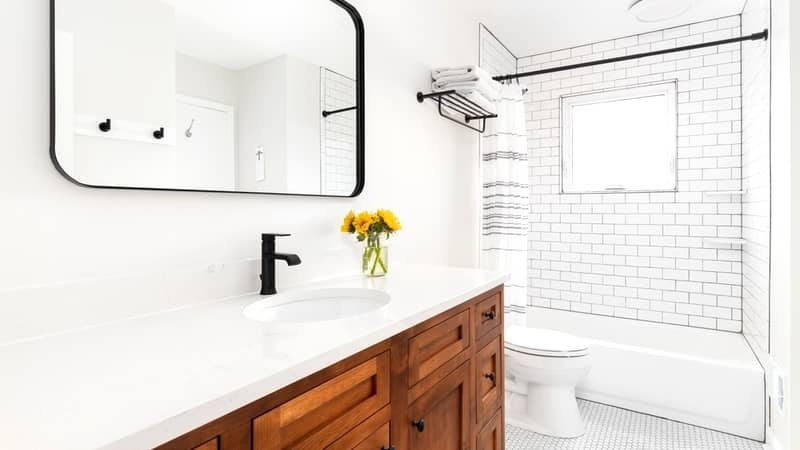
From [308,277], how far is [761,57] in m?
2.62

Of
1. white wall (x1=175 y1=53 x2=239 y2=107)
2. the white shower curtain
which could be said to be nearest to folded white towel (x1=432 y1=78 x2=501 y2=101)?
the white shower curtain

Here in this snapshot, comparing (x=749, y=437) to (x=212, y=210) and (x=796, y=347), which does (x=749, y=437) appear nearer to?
(x=796, y=347)

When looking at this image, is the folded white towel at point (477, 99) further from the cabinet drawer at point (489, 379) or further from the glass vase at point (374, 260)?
the cabinet drawer at point (489, 379)

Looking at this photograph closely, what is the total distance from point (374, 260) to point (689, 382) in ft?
6.15

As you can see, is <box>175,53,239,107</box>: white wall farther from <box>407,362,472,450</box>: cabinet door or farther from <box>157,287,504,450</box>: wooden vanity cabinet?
<box>407,362,472,450</box>: cabinet door

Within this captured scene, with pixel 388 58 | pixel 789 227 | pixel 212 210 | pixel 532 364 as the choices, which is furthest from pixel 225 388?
pixel 789 227

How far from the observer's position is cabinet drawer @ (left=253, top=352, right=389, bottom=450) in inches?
25.6

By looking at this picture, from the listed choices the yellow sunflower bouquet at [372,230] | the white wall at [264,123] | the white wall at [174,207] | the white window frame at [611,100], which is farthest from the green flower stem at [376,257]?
the white window frame at [611,100]

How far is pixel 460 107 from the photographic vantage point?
2.36 metres

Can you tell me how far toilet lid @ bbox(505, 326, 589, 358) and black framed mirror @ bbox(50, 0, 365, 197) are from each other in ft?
4.03

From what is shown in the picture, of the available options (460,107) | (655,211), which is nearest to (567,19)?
(460,107)

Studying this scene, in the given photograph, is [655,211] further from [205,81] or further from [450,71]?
[205,81]

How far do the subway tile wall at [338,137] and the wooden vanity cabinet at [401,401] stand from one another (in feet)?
2.23

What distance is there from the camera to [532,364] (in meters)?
2.12
